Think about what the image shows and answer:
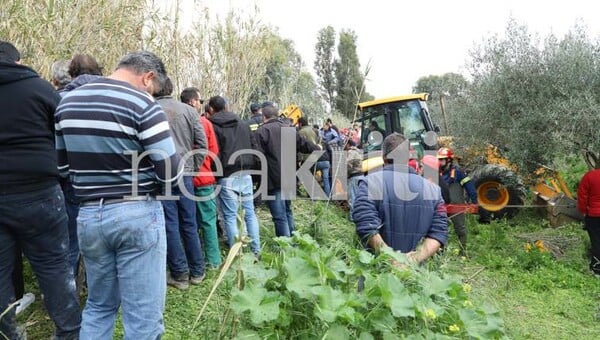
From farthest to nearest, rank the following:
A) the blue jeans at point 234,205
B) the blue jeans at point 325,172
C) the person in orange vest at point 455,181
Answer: the blue jeans at point 325,172, the person in orange vest at point 455,181, the blue jeans at point 234,205

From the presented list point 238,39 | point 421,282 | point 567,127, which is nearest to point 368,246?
point 421,282

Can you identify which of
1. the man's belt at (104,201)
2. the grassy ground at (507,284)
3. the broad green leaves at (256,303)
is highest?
the man's belt at (104,201)

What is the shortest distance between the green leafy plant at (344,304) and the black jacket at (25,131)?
146 cm

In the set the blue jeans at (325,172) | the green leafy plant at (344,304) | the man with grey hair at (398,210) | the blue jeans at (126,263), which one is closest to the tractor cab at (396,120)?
the blue jeans at (325,172)

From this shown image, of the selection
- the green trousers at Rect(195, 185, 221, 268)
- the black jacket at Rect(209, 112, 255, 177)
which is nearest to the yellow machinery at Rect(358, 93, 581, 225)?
the black jacket at Rect(209, 112, 255, 177)

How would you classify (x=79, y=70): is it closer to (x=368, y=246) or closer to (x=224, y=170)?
(x=224, y=170)

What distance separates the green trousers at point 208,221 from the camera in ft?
14.6

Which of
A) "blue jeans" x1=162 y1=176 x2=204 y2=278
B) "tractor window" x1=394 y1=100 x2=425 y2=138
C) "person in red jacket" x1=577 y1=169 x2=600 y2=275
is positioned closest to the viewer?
"blue jeans" x1=162 y1=176 x2=204 y2=278

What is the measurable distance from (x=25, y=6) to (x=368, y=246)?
11.2 ft

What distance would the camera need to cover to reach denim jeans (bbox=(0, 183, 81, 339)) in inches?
101

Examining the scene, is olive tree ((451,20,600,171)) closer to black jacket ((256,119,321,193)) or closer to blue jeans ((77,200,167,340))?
black jacket ((256,119,321,193))

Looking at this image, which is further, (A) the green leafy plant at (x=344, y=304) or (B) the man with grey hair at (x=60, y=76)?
(B) the man with grey hair at (x=60, y=76)

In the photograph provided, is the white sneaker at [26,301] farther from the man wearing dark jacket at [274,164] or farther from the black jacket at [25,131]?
the man wearing dark jacket at [274,164]

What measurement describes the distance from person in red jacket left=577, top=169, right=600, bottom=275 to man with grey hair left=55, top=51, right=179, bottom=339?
558 centimetres
